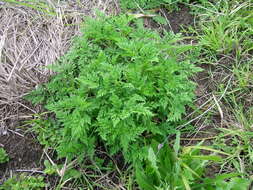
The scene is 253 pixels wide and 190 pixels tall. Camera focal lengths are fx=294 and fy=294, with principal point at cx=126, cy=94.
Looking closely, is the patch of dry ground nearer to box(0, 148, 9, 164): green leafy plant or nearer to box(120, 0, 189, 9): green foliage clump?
box(0, 148, 9, 164): green leafy plant

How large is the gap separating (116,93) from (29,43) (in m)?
1.30

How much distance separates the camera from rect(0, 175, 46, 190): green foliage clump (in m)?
2.30

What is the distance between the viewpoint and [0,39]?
291 centimetres

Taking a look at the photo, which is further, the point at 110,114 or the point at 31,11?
the point at 31,11

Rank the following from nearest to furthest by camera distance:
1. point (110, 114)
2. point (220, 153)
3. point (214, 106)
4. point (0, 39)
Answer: point (110, 114)
point (220, 153)
point (214, 106)
point (0, 39)

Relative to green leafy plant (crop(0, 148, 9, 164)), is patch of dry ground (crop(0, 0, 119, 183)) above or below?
above

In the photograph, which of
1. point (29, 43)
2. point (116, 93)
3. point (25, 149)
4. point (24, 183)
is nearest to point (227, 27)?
point (116, 93)

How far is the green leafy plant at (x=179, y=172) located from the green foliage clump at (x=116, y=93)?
0.13m

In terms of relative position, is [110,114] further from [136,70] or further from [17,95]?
[17,95]

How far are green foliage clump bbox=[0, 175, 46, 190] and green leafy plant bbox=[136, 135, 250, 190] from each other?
82 cm

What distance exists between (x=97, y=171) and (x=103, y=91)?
29.0 inches

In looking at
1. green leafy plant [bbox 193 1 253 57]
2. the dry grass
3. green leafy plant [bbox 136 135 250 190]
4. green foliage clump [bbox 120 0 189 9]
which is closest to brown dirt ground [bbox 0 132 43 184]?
the dry grass

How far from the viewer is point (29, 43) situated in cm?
294

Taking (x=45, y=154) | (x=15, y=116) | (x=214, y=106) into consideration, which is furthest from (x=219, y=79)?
(x=15, y=116)
